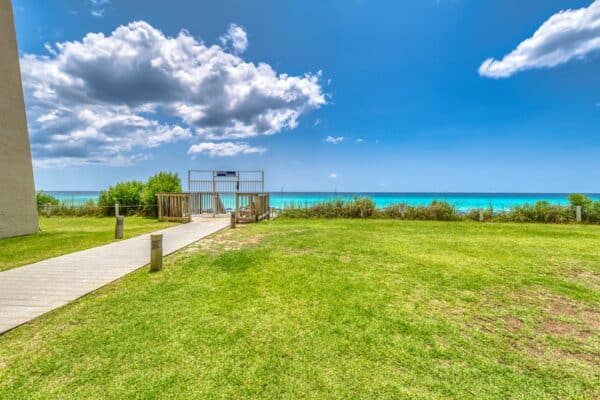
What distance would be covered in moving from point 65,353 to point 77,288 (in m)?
1.85

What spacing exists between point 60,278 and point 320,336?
165 inches

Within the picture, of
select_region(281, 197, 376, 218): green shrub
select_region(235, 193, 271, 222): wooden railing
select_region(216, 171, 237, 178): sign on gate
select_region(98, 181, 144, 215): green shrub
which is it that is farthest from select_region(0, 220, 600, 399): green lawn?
select_region(98, 181, 144, 215): green shrub

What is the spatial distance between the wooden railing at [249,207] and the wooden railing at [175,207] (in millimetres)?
2161

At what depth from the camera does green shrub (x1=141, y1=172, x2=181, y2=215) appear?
14.7 metres

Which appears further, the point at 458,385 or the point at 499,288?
the point at 499,288

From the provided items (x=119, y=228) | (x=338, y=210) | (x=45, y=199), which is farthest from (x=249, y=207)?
(x=45, y=199)

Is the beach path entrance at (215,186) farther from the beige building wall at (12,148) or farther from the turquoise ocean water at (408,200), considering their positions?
the beige building wall at (12,148)

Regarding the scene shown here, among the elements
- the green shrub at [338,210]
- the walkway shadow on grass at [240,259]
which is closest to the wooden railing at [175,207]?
the green shrub at [338,210]

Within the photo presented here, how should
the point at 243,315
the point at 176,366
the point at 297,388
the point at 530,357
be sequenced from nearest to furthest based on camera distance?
the point at 297,388 → the point at 176,366 → the point at 530,357 → the point at 243,315

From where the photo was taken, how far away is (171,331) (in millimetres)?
2785

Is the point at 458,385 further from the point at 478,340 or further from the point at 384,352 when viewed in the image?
the point at 478,340

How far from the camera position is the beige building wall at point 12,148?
8180 millimetres

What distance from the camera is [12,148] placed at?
8398 millimetres

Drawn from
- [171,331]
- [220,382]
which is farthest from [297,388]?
[171,331]
